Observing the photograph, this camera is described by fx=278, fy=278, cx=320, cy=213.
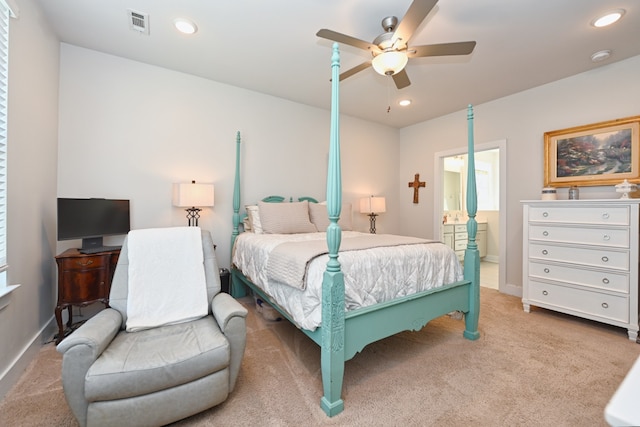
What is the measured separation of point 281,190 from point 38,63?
2.54 m

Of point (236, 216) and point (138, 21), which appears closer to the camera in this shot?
point (138, 21)

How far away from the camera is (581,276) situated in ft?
8.89

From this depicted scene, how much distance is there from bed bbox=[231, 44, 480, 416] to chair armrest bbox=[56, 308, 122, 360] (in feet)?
3.32

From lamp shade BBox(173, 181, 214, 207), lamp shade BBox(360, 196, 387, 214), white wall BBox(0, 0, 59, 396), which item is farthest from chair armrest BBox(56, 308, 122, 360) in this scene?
lamp shade BBox(360, 196, 387, 214)

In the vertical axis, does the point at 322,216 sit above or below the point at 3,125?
below

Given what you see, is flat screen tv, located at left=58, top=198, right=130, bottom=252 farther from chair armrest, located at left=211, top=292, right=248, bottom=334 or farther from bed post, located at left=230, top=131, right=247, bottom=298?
chair armrest, located at left=211, top=292, right=248, bottom=334

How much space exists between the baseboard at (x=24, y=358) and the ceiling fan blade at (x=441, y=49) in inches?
133

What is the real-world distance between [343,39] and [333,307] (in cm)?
177

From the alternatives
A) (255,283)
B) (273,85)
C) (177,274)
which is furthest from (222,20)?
(255,283)

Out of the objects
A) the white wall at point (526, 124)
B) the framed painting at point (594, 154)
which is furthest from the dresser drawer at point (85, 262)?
the framed painting at point (594, 154)

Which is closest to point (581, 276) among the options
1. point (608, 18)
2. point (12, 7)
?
point (608, 18)

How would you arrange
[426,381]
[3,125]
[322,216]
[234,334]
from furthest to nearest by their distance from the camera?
[322,216]
[426,381]
[3,125]
[234,334]

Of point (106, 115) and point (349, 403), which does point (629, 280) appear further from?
point (106, 115)

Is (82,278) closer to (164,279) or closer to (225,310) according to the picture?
(164,279)
